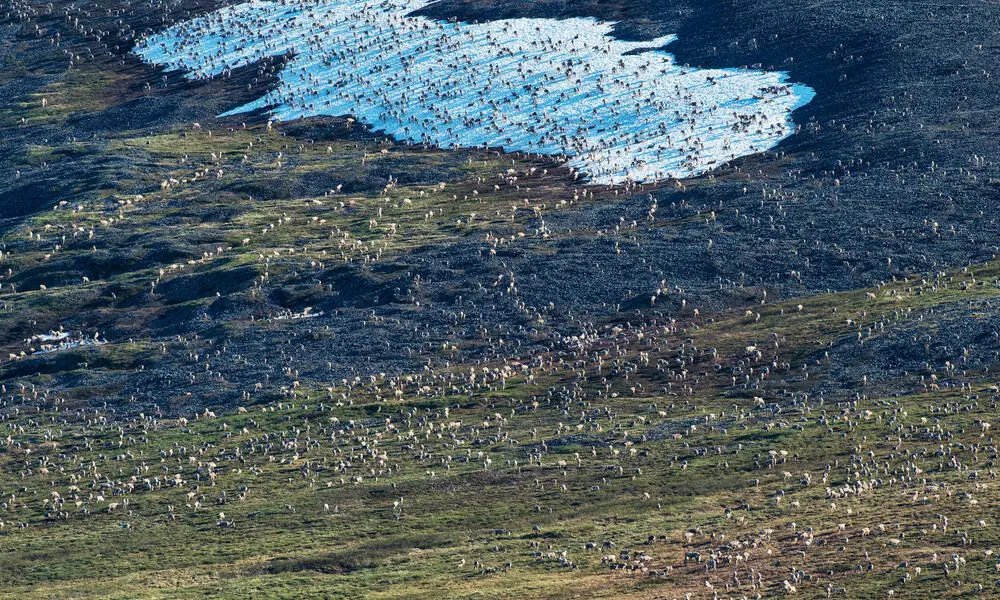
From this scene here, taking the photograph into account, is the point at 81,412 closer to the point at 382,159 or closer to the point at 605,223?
the point at 605,223

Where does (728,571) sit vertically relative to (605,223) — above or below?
above

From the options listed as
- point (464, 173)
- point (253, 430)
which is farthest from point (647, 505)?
point (464, 173)

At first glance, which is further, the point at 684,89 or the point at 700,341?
the point at 684,89

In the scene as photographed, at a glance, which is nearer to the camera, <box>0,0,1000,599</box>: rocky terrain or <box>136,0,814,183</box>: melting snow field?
<box>0,0,1000,599</box>: rocky terrain

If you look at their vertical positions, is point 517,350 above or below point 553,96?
below

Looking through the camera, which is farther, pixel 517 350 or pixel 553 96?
pixel 553 96

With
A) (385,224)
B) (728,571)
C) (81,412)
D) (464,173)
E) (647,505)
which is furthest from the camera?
(464,173)

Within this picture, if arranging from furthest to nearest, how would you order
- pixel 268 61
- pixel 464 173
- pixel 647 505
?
pixel 268 61
pixel 464 173
pixel 647 505

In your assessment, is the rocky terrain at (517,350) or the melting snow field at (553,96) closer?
the rocky terrain at (517,350)
